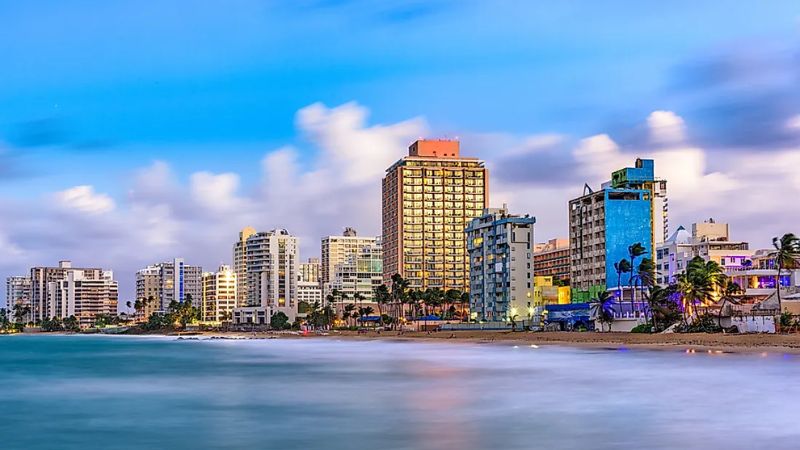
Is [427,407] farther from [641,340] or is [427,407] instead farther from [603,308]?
[603,308]

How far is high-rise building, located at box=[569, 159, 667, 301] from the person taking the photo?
532 ft

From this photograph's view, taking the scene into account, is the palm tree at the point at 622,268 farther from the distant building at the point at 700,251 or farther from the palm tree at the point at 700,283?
the palm tree at the point at 700,283

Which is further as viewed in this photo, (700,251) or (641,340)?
(700,251)

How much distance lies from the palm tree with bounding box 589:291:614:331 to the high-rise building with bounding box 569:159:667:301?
12.8 metres

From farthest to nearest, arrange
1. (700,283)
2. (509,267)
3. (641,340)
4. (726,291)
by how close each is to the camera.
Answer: (509,267) < (641,340) < (726,291) < (700,283)

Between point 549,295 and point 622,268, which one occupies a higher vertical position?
point 622,268

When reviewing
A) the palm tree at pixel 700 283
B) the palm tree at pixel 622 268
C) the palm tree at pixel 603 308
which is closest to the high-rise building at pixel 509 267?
the palm tree at pixel 622 268

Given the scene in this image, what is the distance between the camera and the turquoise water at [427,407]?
1414 inches

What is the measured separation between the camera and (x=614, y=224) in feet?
536

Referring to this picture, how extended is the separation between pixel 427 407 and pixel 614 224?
121756 millimetres

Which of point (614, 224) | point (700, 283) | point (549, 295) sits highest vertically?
point (614, 224)

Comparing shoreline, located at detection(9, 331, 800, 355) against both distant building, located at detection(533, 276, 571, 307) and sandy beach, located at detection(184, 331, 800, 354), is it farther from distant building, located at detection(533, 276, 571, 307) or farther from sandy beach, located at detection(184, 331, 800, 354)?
distant building, located at detection(533, 276, 571, 307)

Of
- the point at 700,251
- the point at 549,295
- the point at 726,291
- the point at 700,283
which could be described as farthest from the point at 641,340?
the point at 549,295

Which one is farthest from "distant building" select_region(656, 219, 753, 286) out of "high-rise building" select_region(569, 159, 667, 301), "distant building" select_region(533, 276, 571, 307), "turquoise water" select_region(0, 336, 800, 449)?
"turquoise water" select_region(0, 336, 800, 449)
